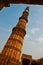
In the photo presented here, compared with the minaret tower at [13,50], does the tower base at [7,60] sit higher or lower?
lower

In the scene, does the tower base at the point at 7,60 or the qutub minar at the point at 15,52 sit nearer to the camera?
the tower base at the point at 7,60

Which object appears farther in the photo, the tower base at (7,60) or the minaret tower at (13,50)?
the minaret tower at (13,50)

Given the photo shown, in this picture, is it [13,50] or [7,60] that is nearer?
[7,60]

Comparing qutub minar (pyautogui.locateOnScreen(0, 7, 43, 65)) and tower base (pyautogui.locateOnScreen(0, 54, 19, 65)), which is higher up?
qutub minar (pyautogui.locateOnScreen(0, 7, 43, 65))

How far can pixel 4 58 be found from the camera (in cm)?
782

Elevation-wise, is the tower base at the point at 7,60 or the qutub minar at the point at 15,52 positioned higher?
the qutub minar at the point at 15,52

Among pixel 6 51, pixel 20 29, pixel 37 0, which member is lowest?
pixel 37 0

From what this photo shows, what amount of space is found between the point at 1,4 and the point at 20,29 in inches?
272

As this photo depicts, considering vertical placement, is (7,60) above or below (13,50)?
below

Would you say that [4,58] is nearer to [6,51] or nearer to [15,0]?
[6,51]

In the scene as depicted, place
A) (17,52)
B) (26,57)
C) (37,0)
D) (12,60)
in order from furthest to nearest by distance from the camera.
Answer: (26,57)
(17,52)
(12,60)
(37,0)

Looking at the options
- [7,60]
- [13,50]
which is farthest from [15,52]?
[7,60]

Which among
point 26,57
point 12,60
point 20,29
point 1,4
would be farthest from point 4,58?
point 1,4

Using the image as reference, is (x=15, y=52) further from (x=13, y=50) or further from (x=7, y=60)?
(x=7, y=60)
